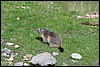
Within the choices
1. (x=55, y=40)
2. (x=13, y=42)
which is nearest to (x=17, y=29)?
(x=13, y=42)

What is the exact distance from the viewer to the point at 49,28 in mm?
13875

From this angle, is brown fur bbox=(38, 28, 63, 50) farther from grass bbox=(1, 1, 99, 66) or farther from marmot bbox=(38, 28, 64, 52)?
grass bbox=(1, 1, 99, 66)

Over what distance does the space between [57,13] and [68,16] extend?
568 mm

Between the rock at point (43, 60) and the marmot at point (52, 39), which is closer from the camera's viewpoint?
the rock at point (43, 60)

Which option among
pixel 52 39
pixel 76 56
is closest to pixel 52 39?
pixel 52 39

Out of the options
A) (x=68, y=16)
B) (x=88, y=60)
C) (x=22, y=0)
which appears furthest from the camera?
(x=22, y=0)

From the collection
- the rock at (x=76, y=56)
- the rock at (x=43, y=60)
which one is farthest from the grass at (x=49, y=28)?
the rock at (x=43, y=60)

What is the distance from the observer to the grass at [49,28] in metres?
11.4

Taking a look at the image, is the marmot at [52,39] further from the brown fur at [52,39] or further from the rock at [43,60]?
the rock at [43,60]

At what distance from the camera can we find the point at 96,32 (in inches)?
543

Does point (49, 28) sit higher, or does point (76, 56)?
point (49, 28)

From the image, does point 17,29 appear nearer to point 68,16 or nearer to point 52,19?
point 52,19

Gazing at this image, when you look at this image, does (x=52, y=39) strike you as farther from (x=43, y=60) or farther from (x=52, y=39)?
(x=43, y=60)

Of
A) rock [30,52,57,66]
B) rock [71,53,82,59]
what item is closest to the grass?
rock [71,53,82,59]
